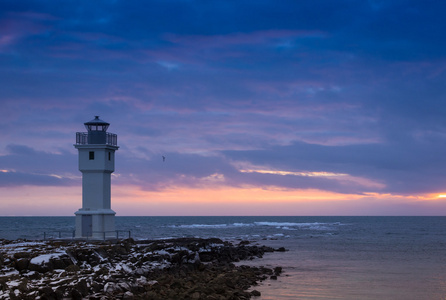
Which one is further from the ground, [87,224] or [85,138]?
[85,138]

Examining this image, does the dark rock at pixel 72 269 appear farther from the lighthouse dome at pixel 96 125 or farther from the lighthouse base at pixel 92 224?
the lighthouse dome at pixel 96 125

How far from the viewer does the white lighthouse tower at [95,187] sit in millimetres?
27609

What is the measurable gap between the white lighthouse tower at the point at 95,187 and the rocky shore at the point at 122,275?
13.4ft

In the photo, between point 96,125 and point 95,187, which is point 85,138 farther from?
point 95,187

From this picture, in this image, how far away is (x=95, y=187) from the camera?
27859mm

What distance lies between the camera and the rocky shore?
14711mm

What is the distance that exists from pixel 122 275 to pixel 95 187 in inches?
440

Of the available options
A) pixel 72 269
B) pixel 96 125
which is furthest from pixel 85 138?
pixel 72 269

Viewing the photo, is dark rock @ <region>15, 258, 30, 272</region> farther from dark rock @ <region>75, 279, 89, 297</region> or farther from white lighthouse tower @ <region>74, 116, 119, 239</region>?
white lighthouse tower @ <region>74, 116, 119, 239</region>

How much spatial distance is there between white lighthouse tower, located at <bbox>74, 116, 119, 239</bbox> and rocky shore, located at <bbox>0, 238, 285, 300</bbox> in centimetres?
408

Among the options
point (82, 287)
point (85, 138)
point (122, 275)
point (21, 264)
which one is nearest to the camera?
point (82, 287)

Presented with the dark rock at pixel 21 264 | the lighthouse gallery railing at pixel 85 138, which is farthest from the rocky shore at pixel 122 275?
the lighthouse gallery railing at pixel 85 138

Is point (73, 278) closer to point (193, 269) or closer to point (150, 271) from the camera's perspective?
point (150, 271)

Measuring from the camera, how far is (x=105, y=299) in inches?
572
